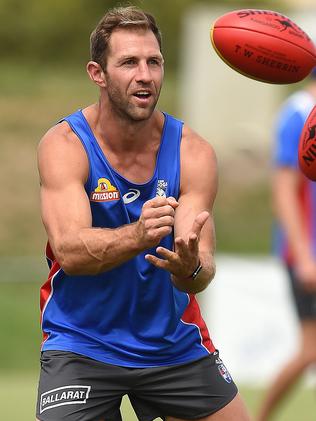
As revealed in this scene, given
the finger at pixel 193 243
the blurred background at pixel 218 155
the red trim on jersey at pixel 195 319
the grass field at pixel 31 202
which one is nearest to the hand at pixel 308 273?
the blurred background at pixel 218 155

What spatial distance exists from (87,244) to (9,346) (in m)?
8.11

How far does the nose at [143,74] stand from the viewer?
526 centimetres

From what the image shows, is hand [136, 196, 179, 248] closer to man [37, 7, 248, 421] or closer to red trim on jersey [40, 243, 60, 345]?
man [37, 7, 248, 421]

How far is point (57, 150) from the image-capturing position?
17.2 ft

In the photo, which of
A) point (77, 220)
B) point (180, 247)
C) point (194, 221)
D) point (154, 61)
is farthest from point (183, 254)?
point (154, 61)

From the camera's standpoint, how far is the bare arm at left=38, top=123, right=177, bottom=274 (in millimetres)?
4805

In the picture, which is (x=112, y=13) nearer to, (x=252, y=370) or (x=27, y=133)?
(x=252, y=370)

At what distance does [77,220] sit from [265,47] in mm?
1389

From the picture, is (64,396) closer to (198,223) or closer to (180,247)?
(180,247)

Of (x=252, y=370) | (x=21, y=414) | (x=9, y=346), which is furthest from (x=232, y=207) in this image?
(x=21, y=414)

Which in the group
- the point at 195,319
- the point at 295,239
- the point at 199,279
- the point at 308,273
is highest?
the point at 199,279

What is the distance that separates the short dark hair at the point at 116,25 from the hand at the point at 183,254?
985 mm

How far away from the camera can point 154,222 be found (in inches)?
Result: 188

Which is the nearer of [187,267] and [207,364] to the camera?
[187,267]
